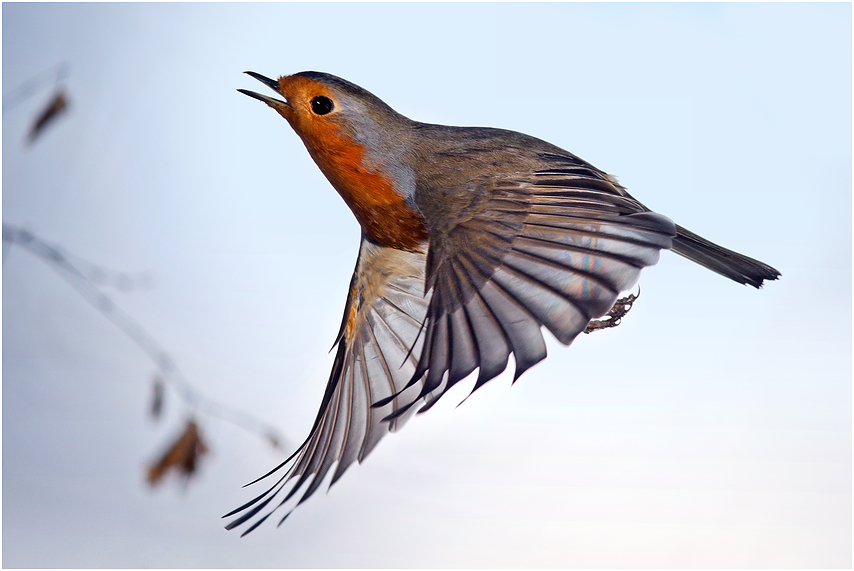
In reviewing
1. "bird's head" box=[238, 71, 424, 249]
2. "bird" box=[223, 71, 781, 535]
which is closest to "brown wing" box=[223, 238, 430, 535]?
"bird" box=[223, 71, 781, 535]

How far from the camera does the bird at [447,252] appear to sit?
2.30ft

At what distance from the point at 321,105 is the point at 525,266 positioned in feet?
0.98

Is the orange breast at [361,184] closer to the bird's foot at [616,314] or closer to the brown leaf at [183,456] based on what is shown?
the bird's foot at [616,314]

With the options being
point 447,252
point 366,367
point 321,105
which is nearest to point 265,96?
point 321,105

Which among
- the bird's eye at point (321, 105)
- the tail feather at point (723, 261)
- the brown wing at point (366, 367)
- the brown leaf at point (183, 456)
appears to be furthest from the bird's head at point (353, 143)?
the brown leaf at point (183, 456)

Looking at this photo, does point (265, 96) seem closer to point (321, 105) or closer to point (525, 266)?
point (321, 105)

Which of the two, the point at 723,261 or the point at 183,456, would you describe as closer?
the point at 723,261

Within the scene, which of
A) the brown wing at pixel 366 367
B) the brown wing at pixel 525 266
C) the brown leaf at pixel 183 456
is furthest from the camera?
the brown leaf at pixel 183 456

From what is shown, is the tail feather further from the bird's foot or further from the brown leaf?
the brown leaf

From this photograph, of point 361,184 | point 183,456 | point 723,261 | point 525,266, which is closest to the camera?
point 525,266

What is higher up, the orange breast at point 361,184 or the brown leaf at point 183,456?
the orange breast at point 361,184

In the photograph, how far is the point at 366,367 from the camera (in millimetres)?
1043

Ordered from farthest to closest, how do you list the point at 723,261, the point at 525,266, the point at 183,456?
the point at 183,456 < the point at 723,261 < the point at 525,266

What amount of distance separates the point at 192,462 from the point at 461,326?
0.70 metres
